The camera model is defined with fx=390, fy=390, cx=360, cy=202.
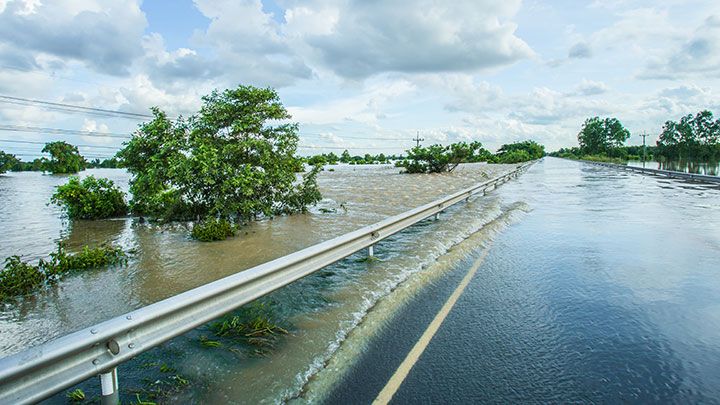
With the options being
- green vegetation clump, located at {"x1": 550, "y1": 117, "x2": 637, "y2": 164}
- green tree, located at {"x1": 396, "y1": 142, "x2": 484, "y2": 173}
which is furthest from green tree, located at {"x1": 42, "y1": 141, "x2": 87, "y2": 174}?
green vegetation clump, located at {"x1": 550, "y1": 117, "x2": 637, "y2": 164}

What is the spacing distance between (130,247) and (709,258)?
1143cm

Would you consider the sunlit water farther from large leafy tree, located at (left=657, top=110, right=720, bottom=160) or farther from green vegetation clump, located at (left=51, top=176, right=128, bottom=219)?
large leafy tree, located at (left=657, top=110, right=720, bottom=160)

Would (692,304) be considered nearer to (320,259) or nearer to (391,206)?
(320,259)

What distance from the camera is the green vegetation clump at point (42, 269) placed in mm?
5652

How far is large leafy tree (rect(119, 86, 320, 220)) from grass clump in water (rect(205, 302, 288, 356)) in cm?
625

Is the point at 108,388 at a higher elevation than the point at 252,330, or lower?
higher

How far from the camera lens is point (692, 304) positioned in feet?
15.8

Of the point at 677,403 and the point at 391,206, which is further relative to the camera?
the point at 391,206

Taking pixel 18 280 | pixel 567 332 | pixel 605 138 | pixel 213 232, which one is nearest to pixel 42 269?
pixel 18 280

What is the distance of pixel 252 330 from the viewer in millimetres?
4215

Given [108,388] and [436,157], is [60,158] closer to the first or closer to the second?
[436,157]

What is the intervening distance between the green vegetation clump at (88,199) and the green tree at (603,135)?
163219 millimetres

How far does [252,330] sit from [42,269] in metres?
4.95

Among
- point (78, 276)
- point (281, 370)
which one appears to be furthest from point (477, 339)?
point (78, 276)
